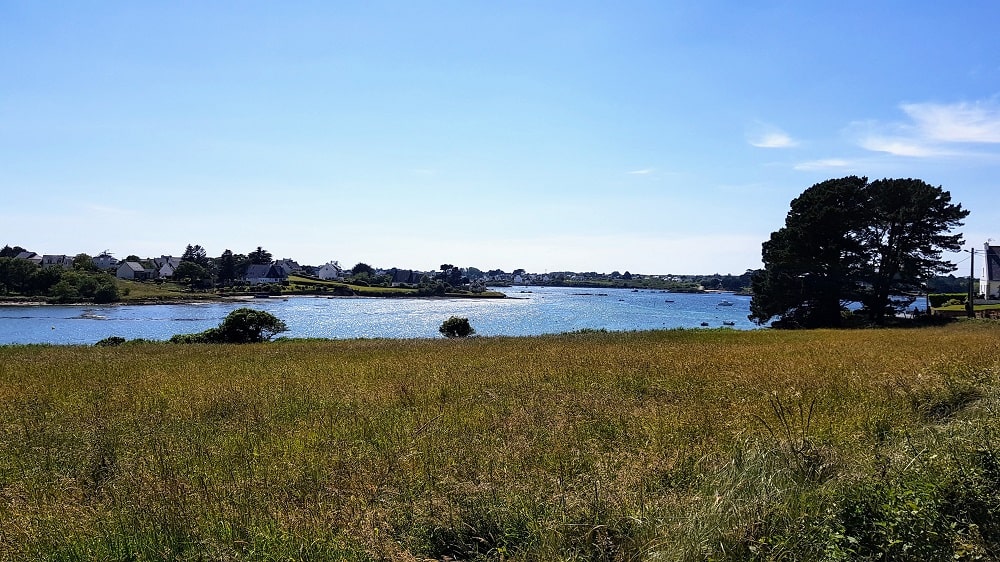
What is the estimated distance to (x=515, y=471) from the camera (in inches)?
207

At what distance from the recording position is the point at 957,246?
128 feet

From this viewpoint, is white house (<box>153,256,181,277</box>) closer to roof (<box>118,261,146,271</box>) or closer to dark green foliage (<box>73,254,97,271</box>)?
roof (<box>118,261,146,271</box>)

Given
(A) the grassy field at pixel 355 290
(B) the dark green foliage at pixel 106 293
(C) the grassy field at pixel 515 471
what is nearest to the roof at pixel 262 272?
(A) the grassy field at pixel 355 290

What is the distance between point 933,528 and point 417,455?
447cm

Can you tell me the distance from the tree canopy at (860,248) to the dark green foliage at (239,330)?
1409 inches

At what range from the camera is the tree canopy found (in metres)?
39.1

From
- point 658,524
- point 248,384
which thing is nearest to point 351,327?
point 248,384

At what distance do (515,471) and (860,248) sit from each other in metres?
44.0

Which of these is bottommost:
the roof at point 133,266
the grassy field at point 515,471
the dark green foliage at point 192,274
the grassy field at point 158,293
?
the grassy field at point 158,293

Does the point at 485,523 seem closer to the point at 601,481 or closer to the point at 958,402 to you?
the point at 601,481

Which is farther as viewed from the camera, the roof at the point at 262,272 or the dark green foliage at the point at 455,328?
the roof at the point at 262,272

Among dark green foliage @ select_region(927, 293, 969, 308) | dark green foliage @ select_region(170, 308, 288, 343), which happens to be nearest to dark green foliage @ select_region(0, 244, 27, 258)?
dark green foliage @ select_region(170, 308, 288, 343)

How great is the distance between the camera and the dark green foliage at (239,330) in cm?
3017

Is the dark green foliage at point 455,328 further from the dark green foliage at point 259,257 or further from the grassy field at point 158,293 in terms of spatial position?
the dark green foliage at point 259,257
